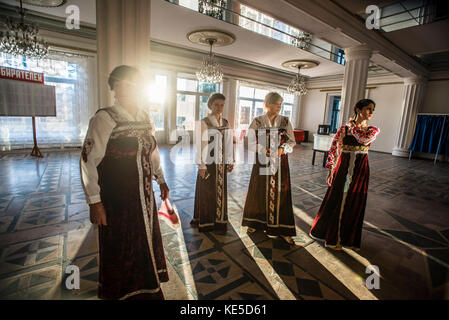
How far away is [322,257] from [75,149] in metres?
7.52

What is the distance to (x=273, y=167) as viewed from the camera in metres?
2.32

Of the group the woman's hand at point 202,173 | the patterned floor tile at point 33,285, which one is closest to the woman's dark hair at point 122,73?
the woman's hand at point 202,173

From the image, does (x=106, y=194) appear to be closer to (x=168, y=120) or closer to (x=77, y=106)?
(x=77, y=106)

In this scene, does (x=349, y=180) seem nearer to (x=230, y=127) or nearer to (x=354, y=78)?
(x=230, y=127)

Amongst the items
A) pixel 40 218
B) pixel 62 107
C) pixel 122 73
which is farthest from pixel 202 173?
pixel 62 107

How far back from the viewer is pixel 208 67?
6621 mm

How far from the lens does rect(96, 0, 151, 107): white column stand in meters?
2.24

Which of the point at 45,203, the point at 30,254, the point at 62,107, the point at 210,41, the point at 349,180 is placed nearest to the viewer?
the point at 30,254

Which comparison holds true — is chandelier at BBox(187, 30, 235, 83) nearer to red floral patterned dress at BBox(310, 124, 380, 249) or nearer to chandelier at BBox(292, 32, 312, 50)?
chandelier at BBox(292, 32, 312, 50)

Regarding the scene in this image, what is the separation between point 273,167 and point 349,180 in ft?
2.44

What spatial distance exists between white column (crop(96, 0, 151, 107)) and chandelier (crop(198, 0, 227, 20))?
2.44 metres

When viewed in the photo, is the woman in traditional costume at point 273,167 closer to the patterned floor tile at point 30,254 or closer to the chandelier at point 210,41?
the patterned floor tile at point 30,254

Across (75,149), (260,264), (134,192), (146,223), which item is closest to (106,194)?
(134,192)

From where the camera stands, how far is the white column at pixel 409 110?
8.87 m
